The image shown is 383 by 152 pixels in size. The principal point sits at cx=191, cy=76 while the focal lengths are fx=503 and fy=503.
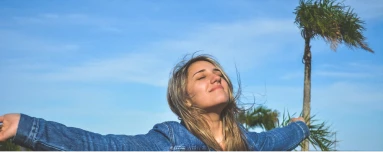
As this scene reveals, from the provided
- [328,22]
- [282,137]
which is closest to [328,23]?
[328,22]

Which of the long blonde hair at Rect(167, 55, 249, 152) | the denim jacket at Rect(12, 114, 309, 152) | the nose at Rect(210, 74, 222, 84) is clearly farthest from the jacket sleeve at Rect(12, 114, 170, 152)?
the nose at Rect(210, 74, 222, 84)

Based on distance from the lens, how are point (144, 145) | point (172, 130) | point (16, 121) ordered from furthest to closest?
point (172, 130) → point (144, 145) → point (16, 121)

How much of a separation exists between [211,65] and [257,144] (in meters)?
0.52

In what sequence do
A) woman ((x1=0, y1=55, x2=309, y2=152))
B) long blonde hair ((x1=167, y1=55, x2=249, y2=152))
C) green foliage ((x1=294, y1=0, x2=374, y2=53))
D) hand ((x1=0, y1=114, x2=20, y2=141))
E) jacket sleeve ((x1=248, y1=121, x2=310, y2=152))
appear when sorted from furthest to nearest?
green foliage ((x1=294, y1=0, x2=374, y2=53))
jacket sleeve ((x1=248, y1=121, x2=310, y2=152))
long blonde hair ((x1=167, y1=55, x2=249, y2=152))
woman ((x1=0, y1=55, x2=309, y2=152))
hand ((x1=0, y1=114, x2=20, y2=141))

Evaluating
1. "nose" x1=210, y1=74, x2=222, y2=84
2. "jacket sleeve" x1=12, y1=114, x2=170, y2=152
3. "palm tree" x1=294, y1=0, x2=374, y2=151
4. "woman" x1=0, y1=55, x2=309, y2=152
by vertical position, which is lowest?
"jacket sleeve" x1=12, y1=114, x2=170, y2=152

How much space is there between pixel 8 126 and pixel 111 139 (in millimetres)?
467

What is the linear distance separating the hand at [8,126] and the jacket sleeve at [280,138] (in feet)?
4.67

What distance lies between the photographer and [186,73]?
2.78 m

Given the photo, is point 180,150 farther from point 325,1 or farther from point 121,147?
point 325,1

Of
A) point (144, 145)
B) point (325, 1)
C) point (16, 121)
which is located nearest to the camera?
point (16, 121)

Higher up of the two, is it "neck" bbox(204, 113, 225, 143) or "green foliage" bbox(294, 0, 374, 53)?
"green foliage" bbox(294, 0, 374, 53)

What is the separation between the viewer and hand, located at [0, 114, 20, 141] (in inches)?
71.9

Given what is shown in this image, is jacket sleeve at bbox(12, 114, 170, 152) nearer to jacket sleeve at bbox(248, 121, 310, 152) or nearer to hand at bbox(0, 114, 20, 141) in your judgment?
hand at bbox(0, 114, 20, 141)

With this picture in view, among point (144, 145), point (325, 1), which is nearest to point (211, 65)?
point (144, 145)
